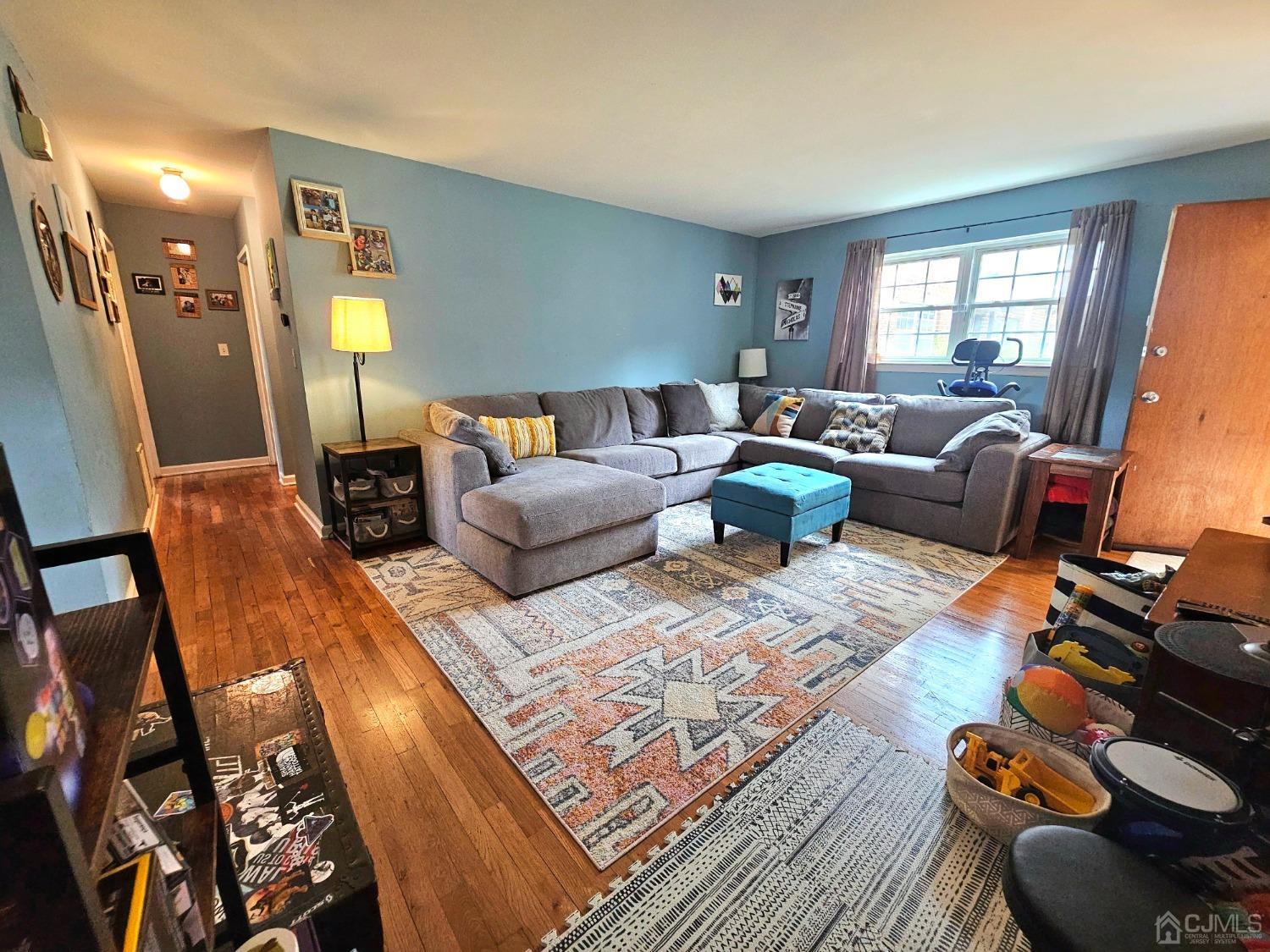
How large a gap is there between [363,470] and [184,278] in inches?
140

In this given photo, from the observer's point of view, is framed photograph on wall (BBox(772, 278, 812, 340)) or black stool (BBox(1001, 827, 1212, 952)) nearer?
black stool (BBox(1001, 827, 1212, 952))

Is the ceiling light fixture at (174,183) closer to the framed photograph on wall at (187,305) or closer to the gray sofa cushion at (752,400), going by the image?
the framed photograph on wall at (187,305)

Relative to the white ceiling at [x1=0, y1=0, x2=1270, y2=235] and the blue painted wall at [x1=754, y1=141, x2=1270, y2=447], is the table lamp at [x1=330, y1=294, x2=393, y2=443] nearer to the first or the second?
the white ceiling at [x1=0, y1=0, x2=1270, y2=235]

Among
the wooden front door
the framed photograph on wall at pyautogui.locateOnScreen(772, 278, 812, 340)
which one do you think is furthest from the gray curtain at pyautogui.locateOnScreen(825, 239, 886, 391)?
the wooden front door

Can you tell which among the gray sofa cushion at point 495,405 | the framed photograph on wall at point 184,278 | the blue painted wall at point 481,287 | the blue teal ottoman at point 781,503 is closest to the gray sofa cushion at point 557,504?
the blue teal ottoman at point 781,503

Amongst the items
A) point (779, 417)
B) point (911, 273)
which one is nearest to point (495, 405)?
point (779, 417)

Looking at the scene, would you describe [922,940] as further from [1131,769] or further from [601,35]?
[601,35]

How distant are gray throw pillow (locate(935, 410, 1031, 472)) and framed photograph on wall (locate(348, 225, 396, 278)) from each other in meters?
3.72

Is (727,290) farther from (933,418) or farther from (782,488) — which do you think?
(782,488)

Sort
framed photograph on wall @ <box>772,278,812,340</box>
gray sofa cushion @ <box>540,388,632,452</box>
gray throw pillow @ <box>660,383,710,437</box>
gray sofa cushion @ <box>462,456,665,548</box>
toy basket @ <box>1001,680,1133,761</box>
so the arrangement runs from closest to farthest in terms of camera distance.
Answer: toy basket @ <box>1001,680,1133,761</box> < gray sofa cushion @ <box>462,456,665,548</box> < gray sofa cushion @ <box>540,388,632,452</box> < gray throw pillow @ <box>660,383,710,437</box> < framed photograph on wall @ <box>772,278,812,340</box>

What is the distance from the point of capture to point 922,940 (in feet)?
3.56

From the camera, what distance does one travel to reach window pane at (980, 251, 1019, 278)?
392 centimetres

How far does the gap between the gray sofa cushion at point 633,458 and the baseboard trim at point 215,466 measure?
12.4 feet

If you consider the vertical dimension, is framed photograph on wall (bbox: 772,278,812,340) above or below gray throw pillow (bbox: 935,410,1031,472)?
above
